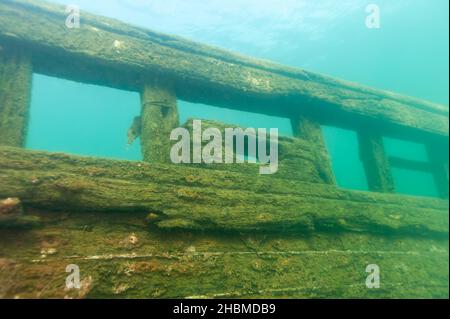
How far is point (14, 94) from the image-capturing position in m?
2.97

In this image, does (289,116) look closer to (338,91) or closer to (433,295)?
(338,91)

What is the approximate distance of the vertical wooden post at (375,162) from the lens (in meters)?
5.07

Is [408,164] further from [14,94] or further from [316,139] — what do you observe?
[14,94]

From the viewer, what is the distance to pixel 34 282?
1.98 metres

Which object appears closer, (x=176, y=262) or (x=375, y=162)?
(x=176, y=262)

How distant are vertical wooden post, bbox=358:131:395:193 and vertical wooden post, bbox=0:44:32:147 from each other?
17.8 ft

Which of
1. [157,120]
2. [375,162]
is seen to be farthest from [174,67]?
[375,162]

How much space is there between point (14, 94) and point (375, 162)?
562 centimetres

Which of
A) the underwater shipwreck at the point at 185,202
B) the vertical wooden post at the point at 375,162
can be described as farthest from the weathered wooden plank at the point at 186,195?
the vertical wooden post at the point at 375,162

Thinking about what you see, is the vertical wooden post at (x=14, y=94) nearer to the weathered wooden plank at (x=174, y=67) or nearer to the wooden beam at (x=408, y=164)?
the weathered wooden plank at (x=174, y=67)

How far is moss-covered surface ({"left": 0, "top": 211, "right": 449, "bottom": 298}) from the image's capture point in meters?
2.06

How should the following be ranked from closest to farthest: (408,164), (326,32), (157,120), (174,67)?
1. (157,120)
2. (174,67)
3. (408,164)
4. (326,32)

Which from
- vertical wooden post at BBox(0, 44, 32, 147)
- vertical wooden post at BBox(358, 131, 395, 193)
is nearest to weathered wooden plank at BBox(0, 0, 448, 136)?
vertical wooden post at BBox(0, 44, 32, 147)
